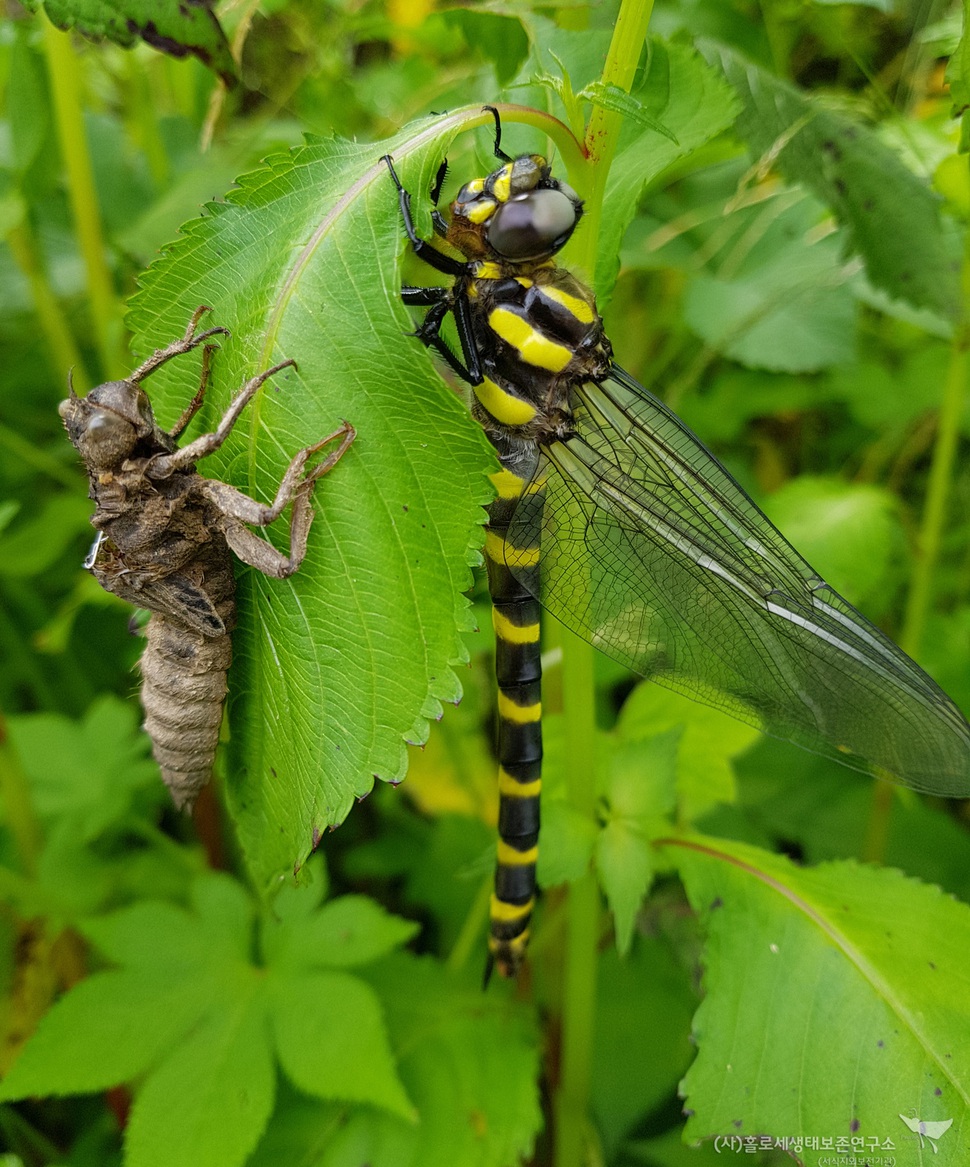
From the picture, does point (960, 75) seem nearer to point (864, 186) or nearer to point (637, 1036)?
point (864, 186)

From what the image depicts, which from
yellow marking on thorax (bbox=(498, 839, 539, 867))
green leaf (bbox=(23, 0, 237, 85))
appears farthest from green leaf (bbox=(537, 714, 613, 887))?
green leaf (bbox=(23, 0, 237, 85))

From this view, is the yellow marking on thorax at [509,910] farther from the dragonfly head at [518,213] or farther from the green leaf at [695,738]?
the dragonfly head at [518,213]

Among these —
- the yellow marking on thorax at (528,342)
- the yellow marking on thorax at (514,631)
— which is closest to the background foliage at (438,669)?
the yellow marking on thorax at (528,342)

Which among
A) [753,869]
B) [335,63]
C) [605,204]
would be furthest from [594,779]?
[335,63]

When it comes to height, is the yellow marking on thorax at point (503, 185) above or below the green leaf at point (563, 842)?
above

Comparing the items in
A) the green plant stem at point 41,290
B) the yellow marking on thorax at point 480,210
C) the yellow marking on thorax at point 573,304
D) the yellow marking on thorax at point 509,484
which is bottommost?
the yellow marking on thorax at point 509,484

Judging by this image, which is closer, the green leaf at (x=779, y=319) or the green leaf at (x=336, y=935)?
the green leaf at (x=336, y=935)
